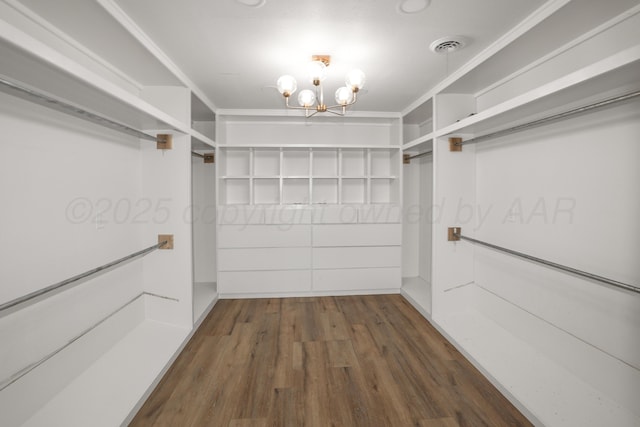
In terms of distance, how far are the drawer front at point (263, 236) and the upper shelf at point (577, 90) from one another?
7.02ft

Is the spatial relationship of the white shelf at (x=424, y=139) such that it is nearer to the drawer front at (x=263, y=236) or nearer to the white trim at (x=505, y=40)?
the white trim at (x=505, y=40)

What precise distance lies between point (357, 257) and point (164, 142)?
248 cm

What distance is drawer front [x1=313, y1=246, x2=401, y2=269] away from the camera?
3.72 meters

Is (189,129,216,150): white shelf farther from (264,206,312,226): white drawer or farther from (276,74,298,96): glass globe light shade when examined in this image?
(276,74,298,96): glass globe light shade

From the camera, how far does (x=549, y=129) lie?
85.0 inches

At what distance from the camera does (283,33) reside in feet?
6.27

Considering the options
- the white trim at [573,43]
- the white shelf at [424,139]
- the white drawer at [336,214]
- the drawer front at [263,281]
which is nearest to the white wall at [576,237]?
the white trim at [573,43]

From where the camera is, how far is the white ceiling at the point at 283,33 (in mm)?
1627

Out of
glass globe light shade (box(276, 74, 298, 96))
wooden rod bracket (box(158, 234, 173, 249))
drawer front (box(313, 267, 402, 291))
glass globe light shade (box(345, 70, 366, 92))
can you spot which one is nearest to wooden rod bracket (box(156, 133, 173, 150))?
wooden rod bracket (box(158, 234, 173, 249))

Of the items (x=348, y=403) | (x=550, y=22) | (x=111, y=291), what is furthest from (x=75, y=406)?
(x=550, y=22)

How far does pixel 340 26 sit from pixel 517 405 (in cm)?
257

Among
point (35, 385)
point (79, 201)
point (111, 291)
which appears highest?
point (79, 201)

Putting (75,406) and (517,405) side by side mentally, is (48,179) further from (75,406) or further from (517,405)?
(517,405)

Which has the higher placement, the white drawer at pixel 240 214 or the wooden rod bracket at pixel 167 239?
the white drawer at pixel 240 214
